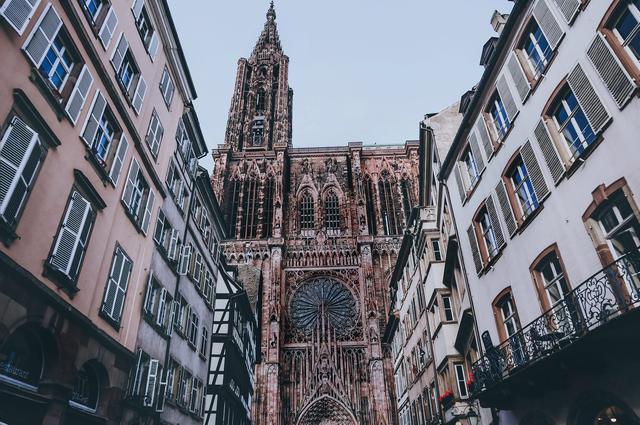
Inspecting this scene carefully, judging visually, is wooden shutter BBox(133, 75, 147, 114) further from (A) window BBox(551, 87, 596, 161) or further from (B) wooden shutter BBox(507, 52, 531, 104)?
(A) window BBox(551, 87, 596, 161)

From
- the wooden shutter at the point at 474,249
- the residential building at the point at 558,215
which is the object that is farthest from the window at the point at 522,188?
the wooden shutter at the point at 474,249

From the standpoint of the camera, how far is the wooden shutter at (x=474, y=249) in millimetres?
14905

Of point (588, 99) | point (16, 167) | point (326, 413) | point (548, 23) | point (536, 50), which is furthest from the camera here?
point (326, 413)

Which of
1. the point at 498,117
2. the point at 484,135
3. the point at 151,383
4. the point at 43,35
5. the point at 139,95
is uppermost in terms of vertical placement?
the point at 139,95

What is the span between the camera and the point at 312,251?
52.2 m

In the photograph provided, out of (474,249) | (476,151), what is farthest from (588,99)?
(474,249)

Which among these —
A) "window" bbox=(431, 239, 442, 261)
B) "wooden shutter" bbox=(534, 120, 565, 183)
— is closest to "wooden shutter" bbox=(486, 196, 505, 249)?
"wooden shutter" bbox=(534, 120, 565, 183)

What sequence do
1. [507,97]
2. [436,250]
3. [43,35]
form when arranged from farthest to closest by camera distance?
[436,250] → [507,97] → [43,35]

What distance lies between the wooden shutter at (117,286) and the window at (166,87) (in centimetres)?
706

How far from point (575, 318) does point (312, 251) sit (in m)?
44.2

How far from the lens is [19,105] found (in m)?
8.24

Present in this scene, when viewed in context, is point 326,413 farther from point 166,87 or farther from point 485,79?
point 485,79

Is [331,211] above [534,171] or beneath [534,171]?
above

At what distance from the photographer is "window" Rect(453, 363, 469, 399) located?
17141 mm
